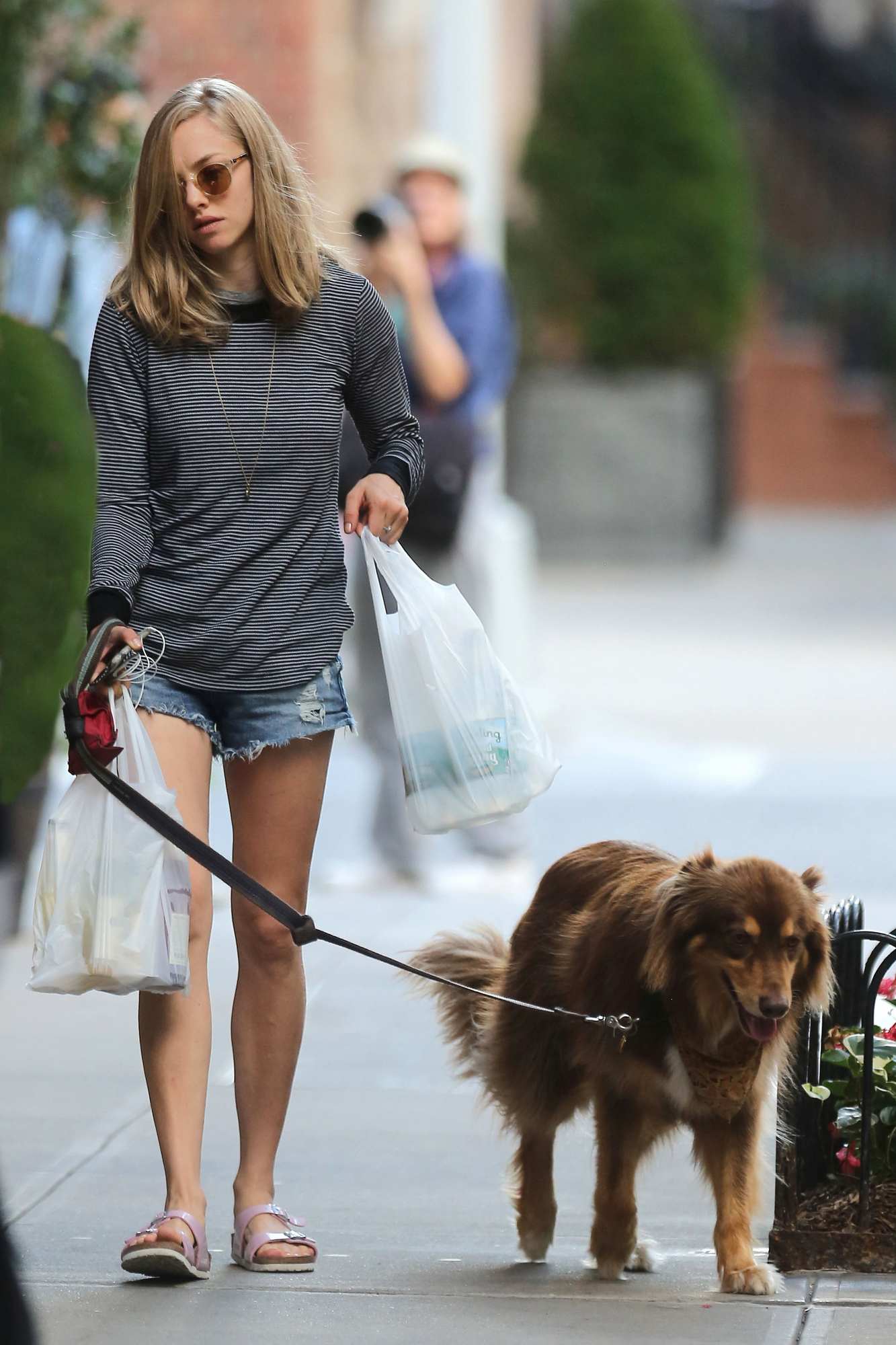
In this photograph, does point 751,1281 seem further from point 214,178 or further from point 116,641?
point 214,178

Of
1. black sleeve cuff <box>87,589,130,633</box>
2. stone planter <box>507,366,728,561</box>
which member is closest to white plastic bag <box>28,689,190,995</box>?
black sleeve cuff <box>87,589,130,633</box>

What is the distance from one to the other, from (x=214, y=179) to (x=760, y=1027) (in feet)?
5.34

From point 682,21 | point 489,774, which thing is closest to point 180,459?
point 489,774

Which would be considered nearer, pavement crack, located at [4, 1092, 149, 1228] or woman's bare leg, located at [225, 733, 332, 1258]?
woman's bare leg, located at [225, 733, 332, 1258]

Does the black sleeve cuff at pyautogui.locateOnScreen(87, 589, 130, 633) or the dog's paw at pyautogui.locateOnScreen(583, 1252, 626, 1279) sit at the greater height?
the black sleeve cuff at pyautogui.locateOnScreen(87, 589, 130, 633)

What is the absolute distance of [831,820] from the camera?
29.9 ft

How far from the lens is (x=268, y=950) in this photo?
4.05m

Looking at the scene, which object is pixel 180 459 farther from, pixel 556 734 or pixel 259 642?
pixel 556 734

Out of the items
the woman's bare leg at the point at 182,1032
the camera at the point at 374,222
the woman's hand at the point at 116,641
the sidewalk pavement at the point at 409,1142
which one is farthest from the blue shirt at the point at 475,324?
the woman's hand at the point at 116,641

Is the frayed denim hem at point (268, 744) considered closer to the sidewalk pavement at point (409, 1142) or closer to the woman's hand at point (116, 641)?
the woman's hand at point (116, 641)

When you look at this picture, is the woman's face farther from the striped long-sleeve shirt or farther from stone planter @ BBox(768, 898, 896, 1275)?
stone planter @ BBox(768, 898, 896, 1275)

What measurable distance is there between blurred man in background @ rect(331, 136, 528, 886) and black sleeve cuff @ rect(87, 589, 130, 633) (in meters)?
3.44

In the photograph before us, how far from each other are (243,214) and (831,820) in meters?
5.69

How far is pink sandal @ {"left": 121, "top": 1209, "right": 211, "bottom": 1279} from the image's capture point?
3877 millimetres
